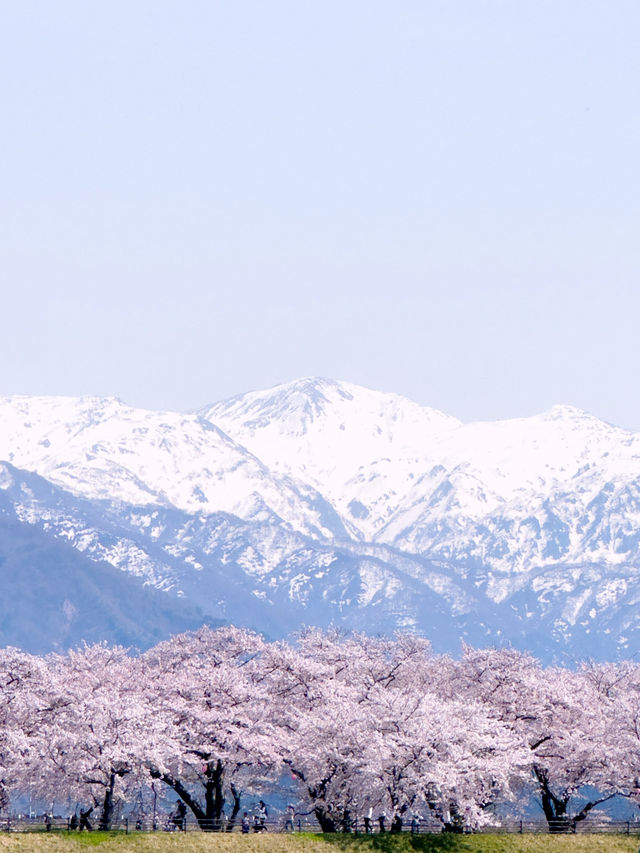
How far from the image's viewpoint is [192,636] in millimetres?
142750

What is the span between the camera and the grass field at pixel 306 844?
93.3 m

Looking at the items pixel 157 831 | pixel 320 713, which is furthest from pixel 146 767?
pixel 320 713

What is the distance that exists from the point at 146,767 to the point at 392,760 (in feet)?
61.6

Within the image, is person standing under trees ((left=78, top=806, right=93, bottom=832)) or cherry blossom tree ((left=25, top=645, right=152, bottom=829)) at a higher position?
cherry blossom tree ((left=25, top=645, right=152, bottom=829))

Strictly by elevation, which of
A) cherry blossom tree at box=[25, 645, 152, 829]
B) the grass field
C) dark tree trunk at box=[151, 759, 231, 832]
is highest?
cherry blossom tree at box=[25, 645, 152, 829]

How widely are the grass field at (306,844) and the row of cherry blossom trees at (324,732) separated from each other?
2360 millimetres

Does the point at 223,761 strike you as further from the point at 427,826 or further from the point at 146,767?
the point at 427,826

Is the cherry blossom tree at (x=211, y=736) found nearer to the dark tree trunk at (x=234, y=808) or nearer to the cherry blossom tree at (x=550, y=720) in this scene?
the dark tree trunk at (x=234, y=808)

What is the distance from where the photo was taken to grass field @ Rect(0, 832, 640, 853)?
93.3 meters

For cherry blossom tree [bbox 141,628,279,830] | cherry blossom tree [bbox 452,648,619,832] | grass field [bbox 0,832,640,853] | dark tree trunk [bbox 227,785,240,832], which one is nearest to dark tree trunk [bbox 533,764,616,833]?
cherry blossom tree [bbox 452,648,619,832]

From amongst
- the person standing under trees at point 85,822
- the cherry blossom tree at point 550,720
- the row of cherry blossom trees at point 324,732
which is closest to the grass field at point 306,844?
the row of cherry blossom trees at point 324,732

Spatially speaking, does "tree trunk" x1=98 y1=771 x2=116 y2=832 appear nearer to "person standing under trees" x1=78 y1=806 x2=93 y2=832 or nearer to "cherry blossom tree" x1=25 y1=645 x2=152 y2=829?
"cherry blossom tree" x1=25 y1=645 x2=152 y2=829

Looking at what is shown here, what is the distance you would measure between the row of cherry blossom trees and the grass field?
2360 millimetres

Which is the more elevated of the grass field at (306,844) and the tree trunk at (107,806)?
the tree trunk at (107,806)
